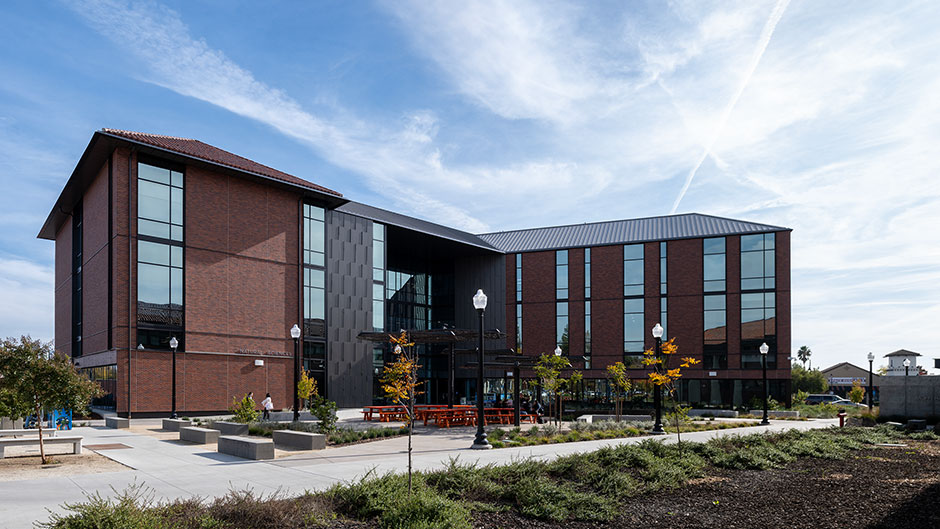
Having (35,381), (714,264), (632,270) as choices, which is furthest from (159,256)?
(714,264)

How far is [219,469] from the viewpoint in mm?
13742

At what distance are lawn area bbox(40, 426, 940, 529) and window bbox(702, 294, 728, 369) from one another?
33.9 meters

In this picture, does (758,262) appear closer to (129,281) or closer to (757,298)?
(757,298)

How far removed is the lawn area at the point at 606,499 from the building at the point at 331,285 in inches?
1017

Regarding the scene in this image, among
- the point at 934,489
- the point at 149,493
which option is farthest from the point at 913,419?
the point at 149,493

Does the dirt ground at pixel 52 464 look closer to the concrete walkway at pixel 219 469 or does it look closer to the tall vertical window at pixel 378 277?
the concrete walkway at pixel 219 469

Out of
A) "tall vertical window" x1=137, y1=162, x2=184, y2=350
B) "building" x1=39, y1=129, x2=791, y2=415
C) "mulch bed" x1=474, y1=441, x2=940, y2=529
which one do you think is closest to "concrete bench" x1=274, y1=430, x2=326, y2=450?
"mulch bed" x1=474, y1=441, x2=940, y2=529

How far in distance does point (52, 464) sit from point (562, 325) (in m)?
42.8

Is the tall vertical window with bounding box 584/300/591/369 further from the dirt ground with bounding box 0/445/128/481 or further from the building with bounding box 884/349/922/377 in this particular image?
the dirt ground with bounding box 0/445/128/481

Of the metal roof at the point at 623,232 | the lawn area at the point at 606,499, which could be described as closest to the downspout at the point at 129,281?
the lawn area at the point at 606,499

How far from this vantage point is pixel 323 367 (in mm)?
41656

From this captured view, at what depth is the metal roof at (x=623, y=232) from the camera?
164 ft

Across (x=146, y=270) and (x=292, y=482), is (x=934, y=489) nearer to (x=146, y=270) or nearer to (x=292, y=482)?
(x=292, y=482)

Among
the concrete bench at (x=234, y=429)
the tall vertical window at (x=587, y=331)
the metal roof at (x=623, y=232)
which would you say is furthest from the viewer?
the tall vertical window at (x=587, y=331)
